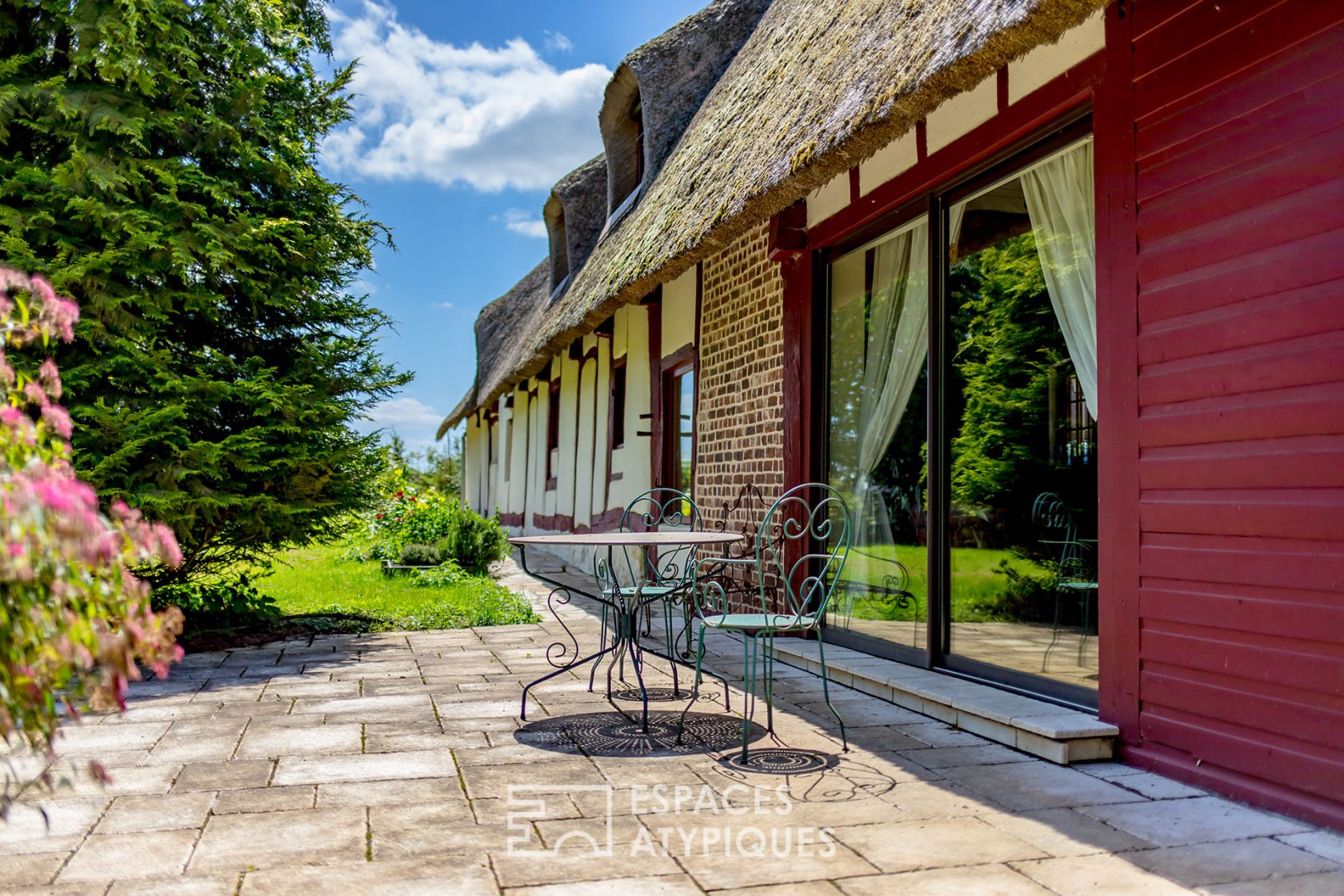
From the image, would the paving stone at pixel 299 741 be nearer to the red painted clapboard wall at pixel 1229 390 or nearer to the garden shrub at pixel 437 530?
the red painted clapboard wall at pixel 1229 390

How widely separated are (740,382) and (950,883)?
431cm

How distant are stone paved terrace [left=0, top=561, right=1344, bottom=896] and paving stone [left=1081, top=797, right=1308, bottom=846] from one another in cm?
1

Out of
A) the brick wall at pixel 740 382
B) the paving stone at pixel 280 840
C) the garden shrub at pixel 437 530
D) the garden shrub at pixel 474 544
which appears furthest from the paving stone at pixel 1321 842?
the garden shrub at pixel 474 544

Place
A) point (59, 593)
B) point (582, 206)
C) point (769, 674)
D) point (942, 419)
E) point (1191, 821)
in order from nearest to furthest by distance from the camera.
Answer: point (59, 593)
point (1191, 821)
point (769, 674)
point (942, 419)
point (582, 206)

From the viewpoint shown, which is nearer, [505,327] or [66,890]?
[66,890]

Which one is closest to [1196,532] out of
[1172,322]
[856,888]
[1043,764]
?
[1172,322]

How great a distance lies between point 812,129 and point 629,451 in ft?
15.6

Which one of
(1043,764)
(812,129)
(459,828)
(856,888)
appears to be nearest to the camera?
(856,888)

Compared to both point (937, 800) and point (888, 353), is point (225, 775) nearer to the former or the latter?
point (937, 800)

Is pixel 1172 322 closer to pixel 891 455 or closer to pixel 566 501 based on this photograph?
pixel 891 455

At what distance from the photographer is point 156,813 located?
255 cm

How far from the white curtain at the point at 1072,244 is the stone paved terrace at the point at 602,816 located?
4.56ft

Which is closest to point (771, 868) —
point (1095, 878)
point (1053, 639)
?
point (1095, 878)

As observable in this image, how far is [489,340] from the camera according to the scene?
18281 millimetres
